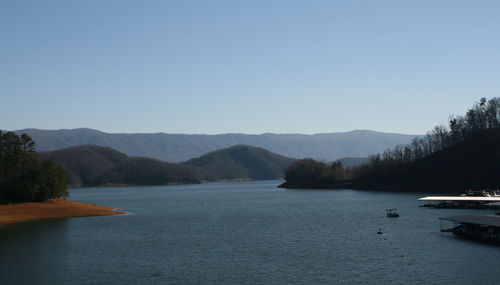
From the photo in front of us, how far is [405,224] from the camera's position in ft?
229

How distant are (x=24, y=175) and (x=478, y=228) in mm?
88583

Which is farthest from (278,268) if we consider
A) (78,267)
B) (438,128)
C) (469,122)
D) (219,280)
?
(438,128)

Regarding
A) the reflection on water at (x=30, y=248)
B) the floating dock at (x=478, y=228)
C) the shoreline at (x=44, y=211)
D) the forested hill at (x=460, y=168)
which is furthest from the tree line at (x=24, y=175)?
the forested hill at (x=460, y=168)

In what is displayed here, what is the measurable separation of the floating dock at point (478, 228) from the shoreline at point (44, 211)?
224ft

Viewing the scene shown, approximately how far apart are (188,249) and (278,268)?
14.4 metres

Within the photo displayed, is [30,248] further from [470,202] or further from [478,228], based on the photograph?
[470,202]

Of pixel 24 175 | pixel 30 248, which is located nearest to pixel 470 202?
pixel 30 248

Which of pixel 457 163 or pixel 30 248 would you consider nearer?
pixel 30 248

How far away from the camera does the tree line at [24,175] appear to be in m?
98.3

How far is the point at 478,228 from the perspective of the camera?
185 feet

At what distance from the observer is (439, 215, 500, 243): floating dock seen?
5270cm

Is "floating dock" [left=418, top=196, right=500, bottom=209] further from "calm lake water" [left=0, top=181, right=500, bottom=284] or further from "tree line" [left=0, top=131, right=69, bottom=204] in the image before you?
"tree line" [left=0, top=131, right=69, bottom=204]

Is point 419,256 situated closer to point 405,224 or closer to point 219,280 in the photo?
point 219,280

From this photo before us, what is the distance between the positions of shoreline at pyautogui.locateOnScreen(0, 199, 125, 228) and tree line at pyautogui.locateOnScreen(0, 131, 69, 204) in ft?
7.85
